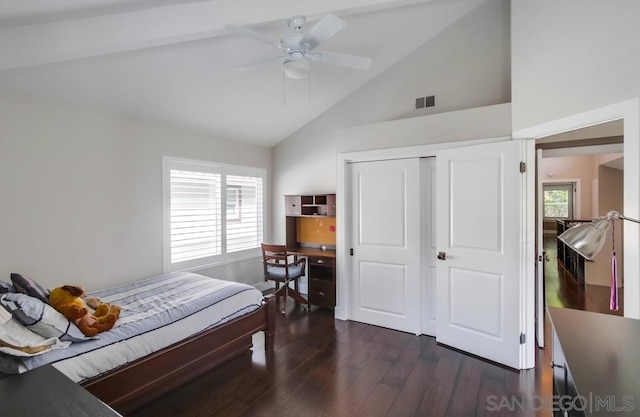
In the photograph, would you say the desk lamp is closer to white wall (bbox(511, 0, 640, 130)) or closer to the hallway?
Result: white wall (bbox(511, 0, 640, 130))

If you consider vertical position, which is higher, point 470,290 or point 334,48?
point 334,48

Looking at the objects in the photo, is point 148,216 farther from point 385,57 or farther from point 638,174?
point 638,174

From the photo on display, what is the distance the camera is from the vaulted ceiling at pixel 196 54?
2.15 meters

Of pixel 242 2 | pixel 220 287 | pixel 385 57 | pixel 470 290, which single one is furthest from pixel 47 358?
pixel 385 57

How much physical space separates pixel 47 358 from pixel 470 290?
3372 millimetres

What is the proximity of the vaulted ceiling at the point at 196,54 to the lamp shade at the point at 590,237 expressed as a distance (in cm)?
194

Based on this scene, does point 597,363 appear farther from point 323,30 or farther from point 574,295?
point 574,295

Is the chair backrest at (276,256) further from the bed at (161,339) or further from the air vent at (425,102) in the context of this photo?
the air vent at (425,102)

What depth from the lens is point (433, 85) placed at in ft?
12.5

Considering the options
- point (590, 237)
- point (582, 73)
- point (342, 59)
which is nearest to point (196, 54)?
point (342, 59)

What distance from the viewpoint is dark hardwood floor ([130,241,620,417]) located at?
7.40ft

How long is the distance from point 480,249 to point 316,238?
260 cm

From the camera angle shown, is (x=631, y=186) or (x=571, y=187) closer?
(x=631, y=186)

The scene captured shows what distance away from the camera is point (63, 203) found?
3035mm
